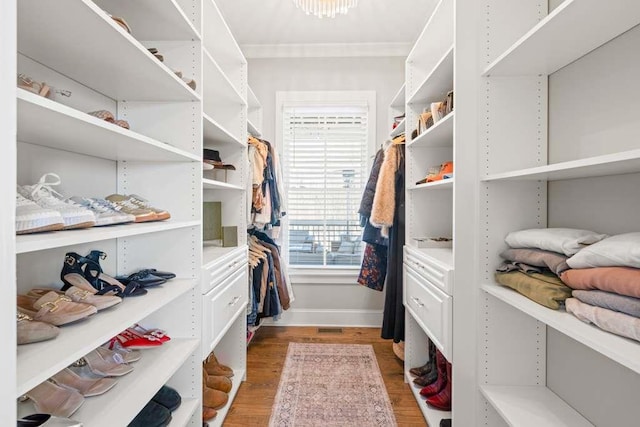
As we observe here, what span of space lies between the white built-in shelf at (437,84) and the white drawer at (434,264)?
0.95m

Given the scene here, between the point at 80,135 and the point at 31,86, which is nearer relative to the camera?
the point at 31,86

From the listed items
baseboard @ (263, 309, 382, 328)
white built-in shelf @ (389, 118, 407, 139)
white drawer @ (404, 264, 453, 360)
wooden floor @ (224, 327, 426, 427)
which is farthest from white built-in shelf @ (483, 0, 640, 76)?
baseboard @ (263, 309, 382, 328)

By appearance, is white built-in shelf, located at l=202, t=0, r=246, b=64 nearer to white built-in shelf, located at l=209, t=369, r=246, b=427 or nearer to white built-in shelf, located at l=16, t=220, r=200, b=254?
white built-in shelf, located at l=16, t=220, r=200, b=254

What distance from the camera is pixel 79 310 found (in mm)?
934

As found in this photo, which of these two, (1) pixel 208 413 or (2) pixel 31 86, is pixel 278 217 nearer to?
(1) pixel 208 413

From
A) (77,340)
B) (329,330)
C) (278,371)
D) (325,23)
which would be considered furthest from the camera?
(329,330)

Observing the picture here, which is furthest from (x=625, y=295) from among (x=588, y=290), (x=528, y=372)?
(x=528, y=372)

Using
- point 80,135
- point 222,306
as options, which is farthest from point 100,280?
point 222,306

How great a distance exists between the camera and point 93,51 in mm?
1010

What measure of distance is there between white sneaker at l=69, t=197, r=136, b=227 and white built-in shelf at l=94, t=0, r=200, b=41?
0.74m

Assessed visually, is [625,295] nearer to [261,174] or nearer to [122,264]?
[122,264]

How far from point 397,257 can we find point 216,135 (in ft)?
4.73

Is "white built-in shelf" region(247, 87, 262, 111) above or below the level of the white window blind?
above

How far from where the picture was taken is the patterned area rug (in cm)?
184
